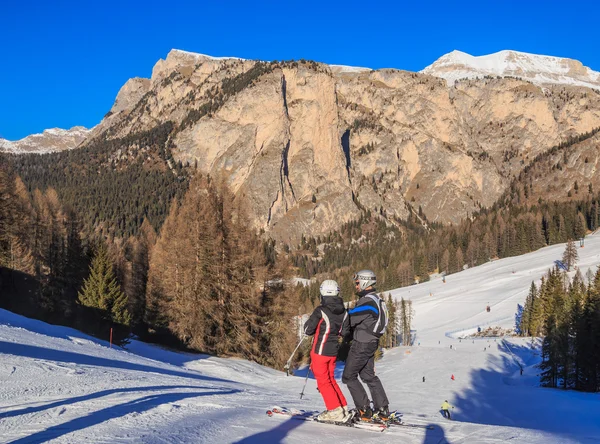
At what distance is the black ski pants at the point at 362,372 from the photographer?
24.4ft

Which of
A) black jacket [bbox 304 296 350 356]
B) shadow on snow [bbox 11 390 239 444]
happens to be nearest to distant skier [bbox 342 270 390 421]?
black jacket [bbox 304 296 350 356]

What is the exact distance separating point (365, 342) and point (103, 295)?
25.1m

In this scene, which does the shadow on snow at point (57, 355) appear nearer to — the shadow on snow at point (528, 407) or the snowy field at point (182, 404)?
the snowy field at point (182, 404)

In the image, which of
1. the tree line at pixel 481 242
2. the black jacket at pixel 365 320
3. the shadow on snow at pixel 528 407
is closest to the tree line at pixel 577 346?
the shadow on snow at pixel 528 407

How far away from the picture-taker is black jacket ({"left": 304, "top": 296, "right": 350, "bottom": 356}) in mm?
7348

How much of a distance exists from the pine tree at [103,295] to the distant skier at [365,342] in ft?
80.1

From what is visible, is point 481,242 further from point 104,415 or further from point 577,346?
point 104,415

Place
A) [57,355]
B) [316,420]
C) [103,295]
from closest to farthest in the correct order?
[316,420] < [57,355] < [103,295]

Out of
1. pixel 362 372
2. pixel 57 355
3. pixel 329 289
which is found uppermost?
pixel 329 289

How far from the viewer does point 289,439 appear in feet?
20.5

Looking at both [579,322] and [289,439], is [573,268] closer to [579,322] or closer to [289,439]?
[579,322]

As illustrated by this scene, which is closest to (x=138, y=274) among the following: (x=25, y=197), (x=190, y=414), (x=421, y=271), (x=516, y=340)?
(x=25, y=197)

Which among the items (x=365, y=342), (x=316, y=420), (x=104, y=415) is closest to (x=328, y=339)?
(x=365, y=342)

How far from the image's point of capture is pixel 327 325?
7.34 m
